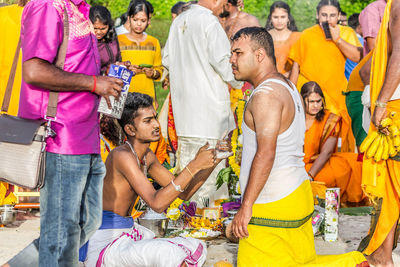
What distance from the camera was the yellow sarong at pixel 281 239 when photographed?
361 centimetres

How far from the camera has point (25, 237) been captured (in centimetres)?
536

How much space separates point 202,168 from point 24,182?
110cm

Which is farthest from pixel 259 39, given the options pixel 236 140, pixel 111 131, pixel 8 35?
pixel 111 131

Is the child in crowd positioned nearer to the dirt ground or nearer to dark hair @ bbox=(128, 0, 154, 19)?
dark hair @ bbox=(128, 0, 154, 19)

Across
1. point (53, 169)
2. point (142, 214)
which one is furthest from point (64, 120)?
point (142, 214)

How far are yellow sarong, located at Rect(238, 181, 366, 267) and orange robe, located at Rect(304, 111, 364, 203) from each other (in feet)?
11.0

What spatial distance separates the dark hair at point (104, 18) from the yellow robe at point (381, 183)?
2826 millimetres

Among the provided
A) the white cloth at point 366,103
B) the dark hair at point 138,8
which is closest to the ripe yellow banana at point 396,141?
the white cloth at point 366,103

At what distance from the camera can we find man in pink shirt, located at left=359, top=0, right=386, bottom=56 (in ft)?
22.3

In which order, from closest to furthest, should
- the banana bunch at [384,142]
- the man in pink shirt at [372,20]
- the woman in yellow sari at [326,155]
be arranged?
1. the banana bunch at [384,142]
2. the man in pink shirt at [372,20]
3. the woman in yellow sari at [326,155]

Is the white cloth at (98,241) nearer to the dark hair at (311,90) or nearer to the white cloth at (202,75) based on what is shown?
the white cloth at (202,75)

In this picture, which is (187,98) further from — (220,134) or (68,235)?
(68,235)

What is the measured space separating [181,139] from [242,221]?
2.61 m

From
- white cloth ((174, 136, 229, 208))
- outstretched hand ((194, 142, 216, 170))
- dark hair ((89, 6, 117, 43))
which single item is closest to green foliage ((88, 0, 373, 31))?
dark hair ((89, 6, 117, 43))
